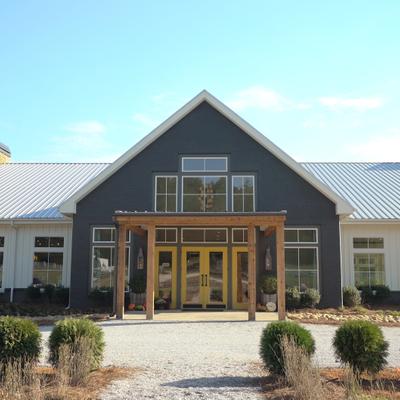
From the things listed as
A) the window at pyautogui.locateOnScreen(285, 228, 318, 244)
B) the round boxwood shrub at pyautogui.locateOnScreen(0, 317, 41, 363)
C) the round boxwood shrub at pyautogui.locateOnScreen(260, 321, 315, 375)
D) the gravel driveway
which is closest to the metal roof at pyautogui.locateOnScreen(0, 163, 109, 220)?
the gravel driveway

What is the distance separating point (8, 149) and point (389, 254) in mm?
23436

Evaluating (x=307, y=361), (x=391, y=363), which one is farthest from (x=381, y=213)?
(x=307, y=361)

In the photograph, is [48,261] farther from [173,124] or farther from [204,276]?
[173,124]

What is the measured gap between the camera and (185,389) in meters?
7.54

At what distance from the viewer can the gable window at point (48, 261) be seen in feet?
71.5

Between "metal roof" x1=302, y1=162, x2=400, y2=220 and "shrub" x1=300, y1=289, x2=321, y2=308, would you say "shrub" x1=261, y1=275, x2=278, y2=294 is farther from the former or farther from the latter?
"metal roof" x1=302, y1=162, x2=400, y2=220

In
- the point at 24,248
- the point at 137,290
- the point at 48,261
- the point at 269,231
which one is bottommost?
the point at 137,290

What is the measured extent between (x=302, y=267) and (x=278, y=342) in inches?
477

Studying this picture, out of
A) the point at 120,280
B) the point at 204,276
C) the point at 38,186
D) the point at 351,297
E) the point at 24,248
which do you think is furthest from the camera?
the point at 38,186

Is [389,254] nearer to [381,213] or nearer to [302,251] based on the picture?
[381,213]

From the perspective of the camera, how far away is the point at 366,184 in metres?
25.7

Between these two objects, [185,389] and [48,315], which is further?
[48,315]

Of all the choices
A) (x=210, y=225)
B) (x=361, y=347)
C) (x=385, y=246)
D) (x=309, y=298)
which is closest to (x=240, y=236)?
(x=210, y=225)

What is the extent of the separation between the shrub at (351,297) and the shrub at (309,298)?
1.45m
